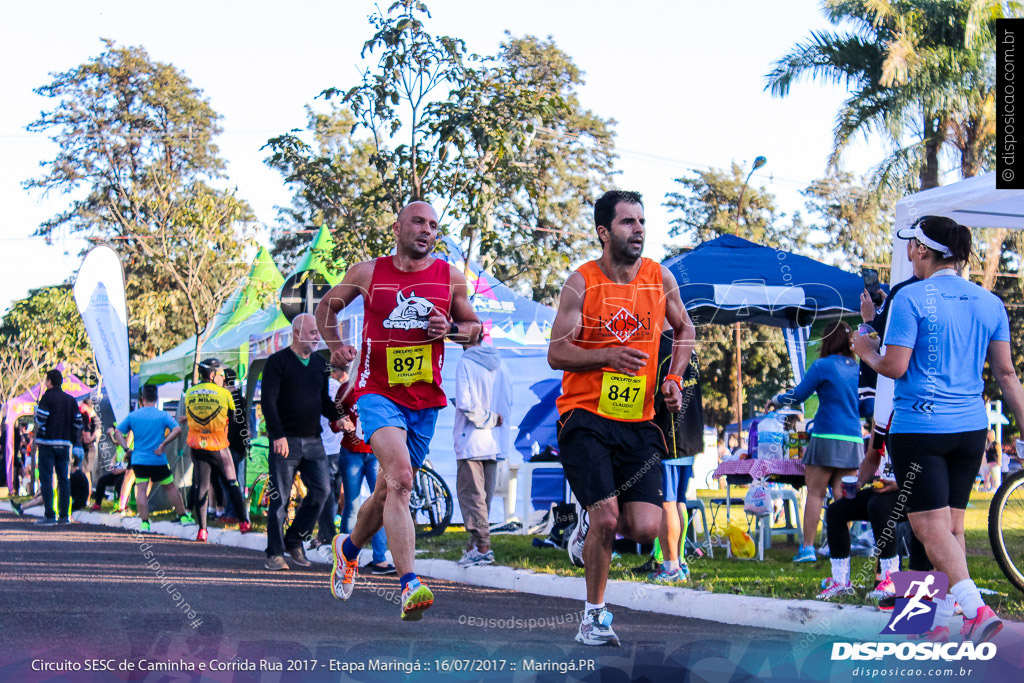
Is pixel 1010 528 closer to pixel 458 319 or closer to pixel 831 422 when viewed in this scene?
pixel 831 422

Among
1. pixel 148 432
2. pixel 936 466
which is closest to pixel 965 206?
pixel 936 466

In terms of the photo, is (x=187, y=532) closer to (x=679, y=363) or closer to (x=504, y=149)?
(x=504, y=149)

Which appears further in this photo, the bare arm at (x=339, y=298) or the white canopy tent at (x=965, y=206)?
the white canopy tent at (x=965, y=206)

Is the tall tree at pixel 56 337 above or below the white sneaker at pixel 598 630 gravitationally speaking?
above

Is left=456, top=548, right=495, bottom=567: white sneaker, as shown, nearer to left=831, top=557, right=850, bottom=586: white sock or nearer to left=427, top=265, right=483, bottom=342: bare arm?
left=831, top=557, right=850, bottom=586: white sock

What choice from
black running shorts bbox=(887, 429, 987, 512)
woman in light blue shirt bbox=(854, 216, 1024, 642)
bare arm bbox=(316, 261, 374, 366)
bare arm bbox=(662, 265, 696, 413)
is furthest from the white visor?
bare arm bbox=(316, 261, 374, 366)

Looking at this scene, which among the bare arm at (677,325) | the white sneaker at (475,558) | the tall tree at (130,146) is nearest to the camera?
the bare arm at (677,325)

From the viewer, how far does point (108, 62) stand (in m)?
40.4

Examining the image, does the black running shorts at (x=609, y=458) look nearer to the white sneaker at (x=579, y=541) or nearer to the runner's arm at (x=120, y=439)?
the white sneaker at (x=579, y=541)

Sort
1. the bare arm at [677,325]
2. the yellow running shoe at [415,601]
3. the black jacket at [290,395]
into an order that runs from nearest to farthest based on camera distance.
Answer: the yellow running shoe at [415,601] → the bare arm at [677,325] → the black jacket at [290,395]

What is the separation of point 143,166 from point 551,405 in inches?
1289

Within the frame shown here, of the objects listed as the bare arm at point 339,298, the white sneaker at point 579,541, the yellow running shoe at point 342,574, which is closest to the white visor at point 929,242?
the bare arm at point 339,298

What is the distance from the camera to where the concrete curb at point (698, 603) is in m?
6.45

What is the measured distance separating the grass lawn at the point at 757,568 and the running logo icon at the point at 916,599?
888mm
